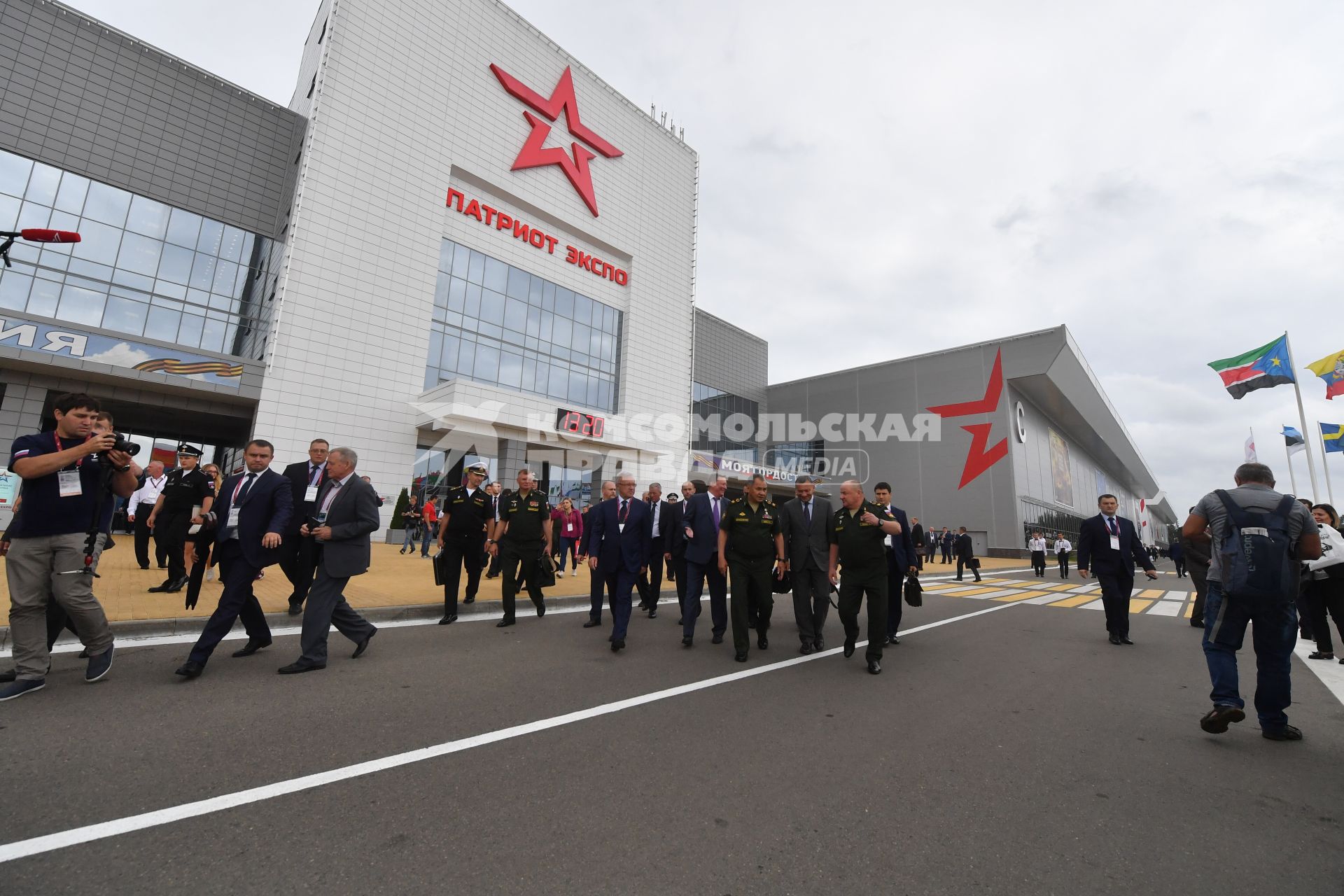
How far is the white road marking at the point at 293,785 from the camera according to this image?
202cm

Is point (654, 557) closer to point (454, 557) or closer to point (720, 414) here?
point (454, 557)

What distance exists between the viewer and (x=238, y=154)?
2292 centimetres

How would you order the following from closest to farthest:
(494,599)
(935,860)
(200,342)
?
1. (935,860)
2. (494,599)
3. (200,342)

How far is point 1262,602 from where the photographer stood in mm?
3668

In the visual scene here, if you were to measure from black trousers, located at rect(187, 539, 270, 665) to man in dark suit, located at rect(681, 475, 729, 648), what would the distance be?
388 centimetres

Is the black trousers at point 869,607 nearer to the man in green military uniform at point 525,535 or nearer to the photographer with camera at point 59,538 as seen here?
the man in green military uniform at point 525,535

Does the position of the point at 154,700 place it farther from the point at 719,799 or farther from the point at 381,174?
the point at 381,174

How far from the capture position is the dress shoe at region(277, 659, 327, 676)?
4.35 m

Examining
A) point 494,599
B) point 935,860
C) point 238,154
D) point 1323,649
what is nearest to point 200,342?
point 238,154

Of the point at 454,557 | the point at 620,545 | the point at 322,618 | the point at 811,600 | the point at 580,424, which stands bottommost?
the point at 322,618

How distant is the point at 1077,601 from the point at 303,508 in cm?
1491

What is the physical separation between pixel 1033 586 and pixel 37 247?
33.1m

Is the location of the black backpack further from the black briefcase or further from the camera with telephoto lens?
the camera with telephoto lens

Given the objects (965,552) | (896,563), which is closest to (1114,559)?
(896,563)
